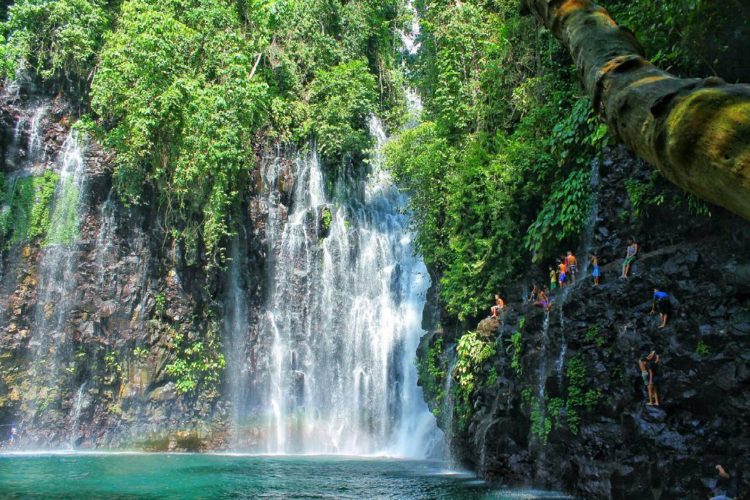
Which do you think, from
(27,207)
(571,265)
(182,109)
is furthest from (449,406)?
(27,207)

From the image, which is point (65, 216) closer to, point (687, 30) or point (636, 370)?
point (636, 370)

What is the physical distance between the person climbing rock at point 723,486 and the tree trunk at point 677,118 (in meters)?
7.33

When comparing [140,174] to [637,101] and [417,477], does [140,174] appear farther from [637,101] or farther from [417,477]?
[637,101]

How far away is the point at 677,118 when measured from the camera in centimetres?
201

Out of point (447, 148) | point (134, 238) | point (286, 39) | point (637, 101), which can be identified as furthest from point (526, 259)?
point (286, 39)

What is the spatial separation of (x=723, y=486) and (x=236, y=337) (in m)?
16.5

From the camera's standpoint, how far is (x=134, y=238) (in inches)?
827

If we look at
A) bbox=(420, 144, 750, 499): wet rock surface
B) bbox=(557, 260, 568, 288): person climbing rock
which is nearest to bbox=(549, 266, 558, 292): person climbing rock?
bbox=(557, 260, 568, 288): person climbing rock

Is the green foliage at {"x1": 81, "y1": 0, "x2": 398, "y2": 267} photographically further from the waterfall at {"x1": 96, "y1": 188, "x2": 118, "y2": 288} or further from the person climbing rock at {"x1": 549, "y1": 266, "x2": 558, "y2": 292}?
the person climbing rock at {"x1": 549, "y1": 266, "x2": 558, "y2": 292}

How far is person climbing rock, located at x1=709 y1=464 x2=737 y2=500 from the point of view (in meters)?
7.89

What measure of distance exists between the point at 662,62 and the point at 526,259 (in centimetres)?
579

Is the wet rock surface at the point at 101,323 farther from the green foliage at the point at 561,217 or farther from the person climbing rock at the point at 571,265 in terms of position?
the person climbing rock at the point at 571,265

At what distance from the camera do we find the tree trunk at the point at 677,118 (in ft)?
5.98

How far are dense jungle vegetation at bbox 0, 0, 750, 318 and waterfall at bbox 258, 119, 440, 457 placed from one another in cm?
230
